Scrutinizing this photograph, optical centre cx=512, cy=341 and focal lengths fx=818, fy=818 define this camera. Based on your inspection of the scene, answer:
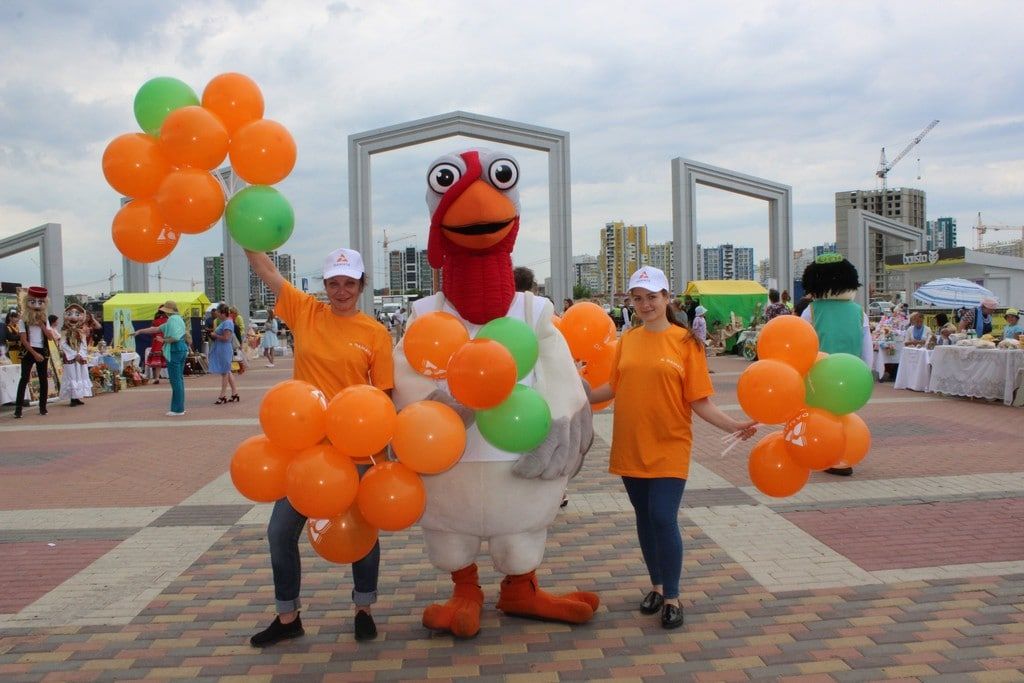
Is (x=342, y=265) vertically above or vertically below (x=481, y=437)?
above

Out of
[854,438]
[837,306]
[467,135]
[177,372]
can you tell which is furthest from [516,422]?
[467,135]

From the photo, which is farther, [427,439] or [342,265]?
[342,265]

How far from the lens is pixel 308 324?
3.58 m

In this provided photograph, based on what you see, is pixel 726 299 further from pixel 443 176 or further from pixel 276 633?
pixel 276 633

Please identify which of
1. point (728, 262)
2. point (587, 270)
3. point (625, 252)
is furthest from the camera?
point (728, 262)

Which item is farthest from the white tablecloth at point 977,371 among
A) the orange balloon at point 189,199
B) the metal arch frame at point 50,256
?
the metal arch frame at point 50,256

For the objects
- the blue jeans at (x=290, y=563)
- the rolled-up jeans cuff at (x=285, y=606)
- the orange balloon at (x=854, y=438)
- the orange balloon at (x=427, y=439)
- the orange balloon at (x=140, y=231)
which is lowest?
the rolled-up jeans cuff at (x=285, y=606)

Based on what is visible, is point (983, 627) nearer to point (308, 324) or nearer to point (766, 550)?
point (766, 550)

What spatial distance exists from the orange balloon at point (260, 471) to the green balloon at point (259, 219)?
2.63ft

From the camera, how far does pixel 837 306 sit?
617cm

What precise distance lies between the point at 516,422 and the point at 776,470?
1.24 meters

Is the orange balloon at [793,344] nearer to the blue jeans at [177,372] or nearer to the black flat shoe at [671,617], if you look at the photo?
the black flat shoe at [671,617]

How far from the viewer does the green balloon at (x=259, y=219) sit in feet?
10.7

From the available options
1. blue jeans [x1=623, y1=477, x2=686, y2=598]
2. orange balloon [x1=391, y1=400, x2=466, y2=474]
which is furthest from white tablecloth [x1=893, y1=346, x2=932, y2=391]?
orange balloon [x1=391, y1=400, x2=466, y2=474]
